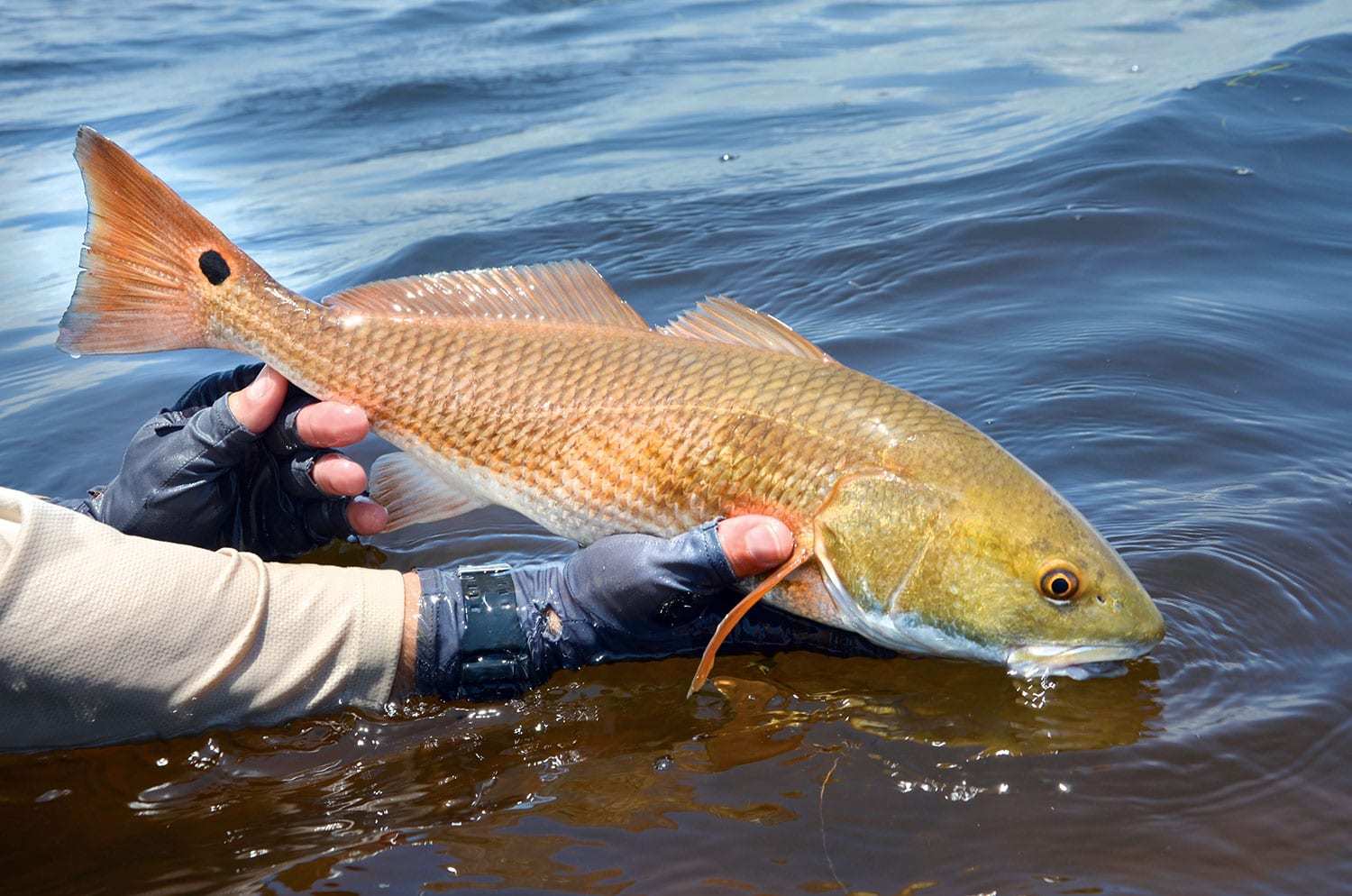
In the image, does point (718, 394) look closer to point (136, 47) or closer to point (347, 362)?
point (347, 362)

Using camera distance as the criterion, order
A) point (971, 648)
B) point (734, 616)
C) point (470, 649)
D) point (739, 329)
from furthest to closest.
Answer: point (739, 329) < point (470, 649) < point (971, 648) < point (734, 616)

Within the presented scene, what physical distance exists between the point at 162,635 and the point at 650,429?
1186 millimetres

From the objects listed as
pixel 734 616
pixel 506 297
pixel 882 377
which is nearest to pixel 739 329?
pixel 506 297

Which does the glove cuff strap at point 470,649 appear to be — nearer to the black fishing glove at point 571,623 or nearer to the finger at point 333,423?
the black fishing glove at point 571,623

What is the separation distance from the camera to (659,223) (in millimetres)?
7223

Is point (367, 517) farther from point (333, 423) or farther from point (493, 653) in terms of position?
point (493, 653)

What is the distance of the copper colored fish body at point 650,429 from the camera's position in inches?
108

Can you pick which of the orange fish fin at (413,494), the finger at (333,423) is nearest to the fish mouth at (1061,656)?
the orange fish fin at (413,494)

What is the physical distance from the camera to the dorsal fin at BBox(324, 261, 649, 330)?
3.27 meters

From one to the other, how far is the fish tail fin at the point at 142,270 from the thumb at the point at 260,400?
0.52 feet

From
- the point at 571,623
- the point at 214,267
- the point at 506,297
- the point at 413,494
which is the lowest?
the point at 571,623

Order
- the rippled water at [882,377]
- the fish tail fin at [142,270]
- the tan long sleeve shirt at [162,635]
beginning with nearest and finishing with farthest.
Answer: the rippled water at [882,377]
the tan long sleeve shirt at [162,635]
the fish tail fin at [142,270]

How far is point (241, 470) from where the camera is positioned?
3.51 meters

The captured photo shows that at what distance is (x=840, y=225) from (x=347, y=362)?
13.3 feet
